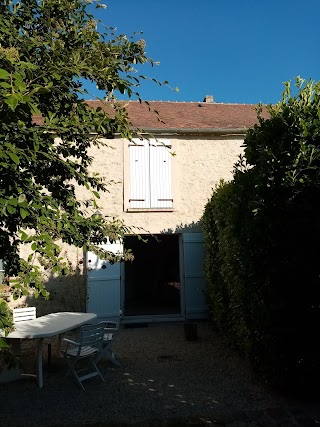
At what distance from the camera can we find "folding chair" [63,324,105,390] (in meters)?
4.72

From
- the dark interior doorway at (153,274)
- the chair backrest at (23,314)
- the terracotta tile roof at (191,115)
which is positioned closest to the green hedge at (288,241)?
the chair backrest at (23,314)

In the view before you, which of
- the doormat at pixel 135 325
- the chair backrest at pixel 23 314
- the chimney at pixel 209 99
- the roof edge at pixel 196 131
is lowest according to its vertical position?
the doormat at pixel 135 325

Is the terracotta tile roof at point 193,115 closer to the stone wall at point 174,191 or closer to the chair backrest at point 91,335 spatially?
the stone wall at point 174,191

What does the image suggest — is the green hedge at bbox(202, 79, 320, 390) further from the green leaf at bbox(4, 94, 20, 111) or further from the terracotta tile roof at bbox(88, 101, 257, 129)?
the terracotta tile roof at bbox(88, 101, 257, 129)

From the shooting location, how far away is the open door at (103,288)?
29.1 ft

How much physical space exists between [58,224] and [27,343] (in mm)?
5806

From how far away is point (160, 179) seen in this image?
9.59 metres

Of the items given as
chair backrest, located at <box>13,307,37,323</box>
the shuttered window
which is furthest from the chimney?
chair backrest, located at <box>13,307,37,323</box>

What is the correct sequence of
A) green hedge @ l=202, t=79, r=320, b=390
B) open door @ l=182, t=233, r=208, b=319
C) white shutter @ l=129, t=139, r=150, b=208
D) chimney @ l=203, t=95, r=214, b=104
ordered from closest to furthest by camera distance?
green hedge @ l=202, t=79, r=320, b=390
open door @ l=182, t=233, r=208, b=319
white shutter @ l=129, t=139, r=150, b=208
chimney @ l=203, t=95, r=214, b=104

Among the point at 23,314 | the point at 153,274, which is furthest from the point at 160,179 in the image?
the point at 153,274

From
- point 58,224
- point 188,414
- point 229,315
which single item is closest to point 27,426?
point 188,414

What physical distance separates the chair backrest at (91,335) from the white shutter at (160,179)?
4.76 m

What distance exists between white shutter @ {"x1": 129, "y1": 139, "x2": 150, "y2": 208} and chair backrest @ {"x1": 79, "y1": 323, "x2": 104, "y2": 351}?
4.66 meters

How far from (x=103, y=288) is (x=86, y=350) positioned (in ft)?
12.9
